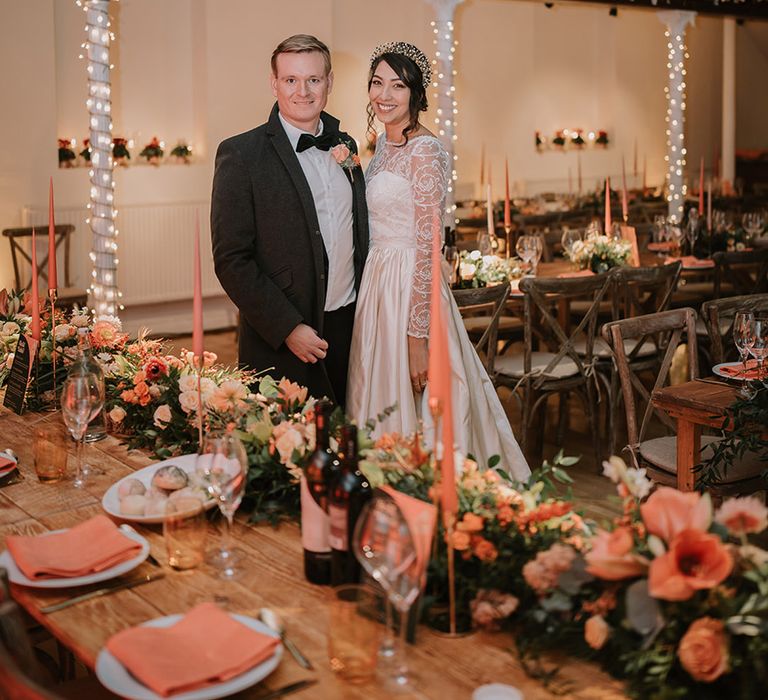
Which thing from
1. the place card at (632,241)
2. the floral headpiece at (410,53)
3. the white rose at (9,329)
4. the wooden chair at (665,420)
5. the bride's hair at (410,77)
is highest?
the floral headpiece at (410,53)

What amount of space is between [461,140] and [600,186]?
2022 millimetres

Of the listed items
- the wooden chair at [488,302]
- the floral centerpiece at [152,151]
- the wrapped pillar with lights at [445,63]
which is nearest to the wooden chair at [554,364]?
the wooden chair at [488,302]

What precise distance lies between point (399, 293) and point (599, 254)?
2864 millimetres

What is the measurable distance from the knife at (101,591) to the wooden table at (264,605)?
0.01 m

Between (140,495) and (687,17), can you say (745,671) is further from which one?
(687,17)

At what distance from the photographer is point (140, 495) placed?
87.7 inches

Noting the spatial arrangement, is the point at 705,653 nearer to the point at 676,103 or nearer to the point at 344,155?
the point at 344,155

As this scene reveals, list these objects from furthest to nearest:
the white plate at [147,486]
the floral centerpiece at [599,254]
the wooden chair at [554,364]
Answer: the floral centerpiece at [599,254] → the wooden chair at [554,364] → the white plate at [147,486]

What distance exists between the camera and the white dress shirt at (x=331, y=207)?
347cm

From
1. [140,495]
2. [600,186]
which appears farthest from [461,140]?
[140,495]

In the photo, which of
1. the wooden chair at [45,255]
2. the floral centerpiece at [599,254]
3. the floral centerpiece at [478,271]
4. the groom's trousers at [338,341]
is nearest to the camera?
the groom's trousers at [338,341]

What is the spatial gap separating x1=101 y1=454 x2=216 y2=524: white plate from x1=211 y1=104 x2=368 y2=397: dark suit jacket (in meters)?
0.96

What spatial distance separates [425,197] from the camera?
353cm

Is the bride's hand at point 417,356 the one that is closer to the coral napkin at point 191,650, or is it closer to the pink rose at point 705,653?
the coral napkin at point 191,650
